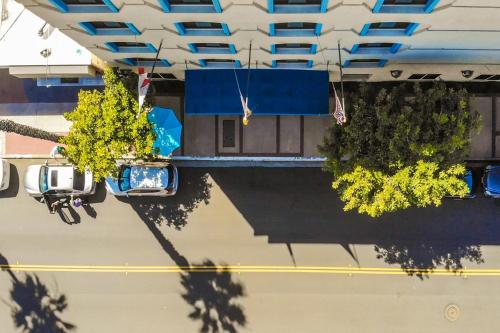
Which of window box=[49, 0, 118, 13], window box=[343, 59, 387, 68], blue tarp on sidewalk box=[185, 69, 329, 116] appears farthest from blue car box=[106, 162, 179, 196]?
window box=[343, 59, 387, 68]

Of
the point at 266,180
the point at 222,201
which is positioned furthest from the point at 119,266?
the point at 266,180

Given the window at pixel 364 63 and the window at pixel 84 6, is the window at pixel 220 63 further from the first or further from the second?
the window at pixel 84 6

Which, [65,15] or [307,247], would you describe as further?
[307,247]

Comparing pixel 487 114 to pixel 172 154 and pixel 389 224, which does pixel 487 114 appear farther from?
pixel 172 154

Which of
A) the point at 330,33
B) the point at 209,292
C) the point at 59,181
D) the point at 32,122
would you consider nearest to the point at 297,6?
the point at 330,33

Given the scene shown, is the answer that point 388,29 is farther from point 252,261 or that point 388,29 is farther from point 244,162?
point 252,261

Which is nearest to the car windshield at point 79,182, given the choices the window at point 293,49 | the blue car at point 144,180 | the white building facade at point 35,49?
the blue car at point 144,180
